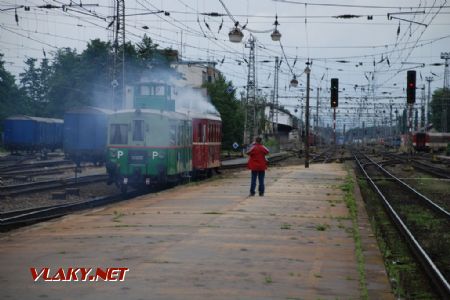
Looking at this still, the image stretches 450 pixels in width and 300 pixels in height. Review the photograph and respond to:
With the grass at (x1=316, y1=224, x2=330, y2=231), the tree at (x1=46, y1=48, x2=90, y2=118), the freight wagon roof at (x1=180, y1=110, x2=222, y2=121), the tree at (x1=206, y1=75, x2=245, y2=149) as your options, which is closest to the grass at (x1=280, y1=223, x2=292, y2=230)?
the grass at (x1=316, y1=224, x2=330, y2=231)

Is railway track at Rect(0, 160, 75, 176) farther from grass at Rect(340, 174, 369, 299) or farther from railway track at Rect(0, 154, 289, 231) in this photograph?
grass at Rect(340, 174, 369, 299)

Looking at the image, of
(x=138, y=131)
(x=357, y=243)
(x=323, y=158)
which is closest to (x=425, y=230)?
(x=357, y=243)

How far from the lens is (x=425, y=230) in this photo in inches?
629

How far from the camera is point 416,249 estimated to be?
1219 cm

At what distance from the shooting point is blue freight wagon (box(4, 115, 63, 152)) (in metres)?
54.8

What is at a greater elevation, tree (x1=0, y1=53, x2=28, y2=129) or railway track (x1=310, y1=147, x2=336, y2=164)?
tree (x1=0, y1=53, x2=28, y2=129)

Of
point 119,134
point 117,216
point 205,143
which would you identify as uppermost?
point 119,134

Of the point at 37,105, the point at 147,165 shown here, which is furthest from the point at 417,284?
the point at 37,105

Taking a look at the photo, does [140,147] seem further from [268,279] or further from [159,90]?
[268,279]

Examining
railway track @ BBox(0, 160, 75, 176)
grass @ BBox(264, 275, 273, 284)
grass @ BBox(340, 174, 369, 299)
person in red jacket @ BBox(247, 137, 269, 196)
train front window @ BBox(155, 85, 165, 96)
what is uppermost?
train front window @ BBox(155, 85, 165, 96)

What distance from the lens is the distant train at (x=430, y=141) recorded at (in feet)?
295

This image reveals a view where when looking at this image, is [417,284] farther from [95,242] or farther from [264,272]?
[95,242]

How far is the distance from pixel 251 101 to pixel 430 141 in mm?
36614

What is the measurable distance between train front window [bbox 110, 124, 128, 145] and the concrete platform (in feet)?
26.2
